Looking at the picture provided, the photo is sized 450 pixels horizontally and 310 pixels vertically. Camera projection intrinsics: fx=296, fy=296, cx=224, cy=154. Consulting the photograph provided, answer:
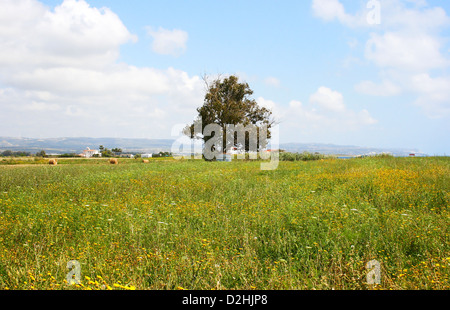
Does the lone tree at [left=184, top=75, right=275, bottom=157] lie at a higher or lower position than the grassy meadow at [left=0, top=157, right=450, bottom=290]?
higher

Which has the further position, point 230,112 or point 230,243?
point 230,112

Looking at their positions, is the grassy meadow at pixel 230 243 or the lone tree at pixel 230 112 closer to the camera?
the grassy meadow at pixel 230 243

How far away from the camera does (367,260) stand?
15.5 ft

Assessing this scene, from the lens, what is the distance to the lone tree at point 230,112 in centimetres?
4034

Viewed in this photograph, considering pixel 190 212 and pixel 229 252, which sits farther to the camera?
pixel 190 212

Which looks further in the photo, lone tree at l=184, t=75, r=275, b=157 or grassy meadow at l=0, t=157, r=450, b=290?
lone tree at l=184, t=75, r=275, b=157

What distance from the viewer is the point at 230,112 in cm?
4028

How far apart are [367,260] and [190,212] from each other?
4181 millimetres

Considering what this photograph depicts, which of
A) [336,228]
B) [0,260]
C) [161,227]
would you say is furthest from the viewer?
[161,227]

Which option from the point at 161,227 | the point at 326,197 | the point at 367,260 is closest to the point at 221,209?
the point at 161,227

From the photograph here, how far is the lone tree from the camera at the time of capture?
40344 mm

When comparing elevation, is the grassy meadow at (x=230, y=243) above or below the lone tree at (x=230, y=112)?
below
